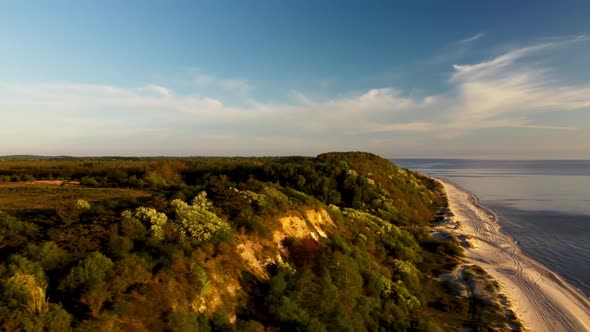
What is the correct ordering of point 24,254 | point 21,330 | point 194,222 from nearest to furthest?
point 21,330, point 24,254, point 194,222

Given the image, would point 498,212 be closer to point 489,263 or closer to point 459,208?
point 459,208

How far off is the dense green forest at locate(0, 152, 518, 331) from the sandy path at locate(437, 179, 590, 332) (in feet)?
7.32

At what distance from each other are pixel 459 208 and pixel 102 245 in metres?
60.3

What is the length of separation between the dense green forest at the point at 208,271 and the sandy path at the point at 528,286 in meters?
2.23

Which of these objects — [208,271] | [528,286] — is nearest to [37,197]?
[208,271]

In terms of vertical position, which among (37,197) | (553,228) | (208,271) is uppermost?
(37,197)

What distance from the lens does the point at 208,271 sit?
38.4 ft

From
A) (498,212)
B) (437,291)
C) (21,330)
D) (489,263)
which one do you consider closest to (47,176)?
(21,330)

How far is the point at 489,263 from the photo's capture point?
93.9 feet

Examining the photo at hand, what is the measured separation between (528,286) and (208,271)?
2555 centimetres

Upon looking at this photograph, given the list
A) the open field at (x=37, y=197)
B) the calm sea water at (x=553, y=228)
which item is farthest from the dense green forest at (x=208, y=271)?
the calm sea water at (x=553, y=228)

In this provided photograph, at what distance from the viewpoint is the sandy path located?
62.4ft

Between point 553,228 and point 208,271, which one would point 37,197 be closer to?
point 208,271

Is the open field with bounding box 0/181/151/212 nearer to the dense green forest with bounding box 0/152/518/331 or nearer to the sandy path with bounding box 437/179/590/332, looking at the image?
the dense green forest with bounding box 0/152/518/331
